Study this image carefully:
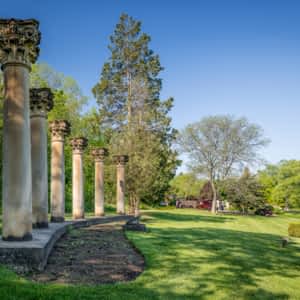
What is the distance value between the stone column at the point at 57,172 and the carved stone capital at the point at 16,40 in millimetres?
6723

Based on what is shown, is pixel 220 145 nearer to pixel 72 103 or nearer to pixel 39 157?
pixel 72 103

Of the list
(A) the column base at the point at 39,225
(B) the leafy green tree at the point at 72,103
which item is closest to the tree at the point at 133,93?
(B) the leafy green tree at the point at 72,103

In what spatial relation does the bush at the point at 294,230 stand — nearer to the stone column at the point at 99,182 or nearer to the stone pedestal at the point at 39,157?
the stone column at the point at 99,182

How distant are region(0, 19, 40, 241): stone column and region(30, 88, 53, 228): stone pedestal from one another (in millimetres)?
3093

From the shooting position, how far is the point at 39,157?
36.3 feet

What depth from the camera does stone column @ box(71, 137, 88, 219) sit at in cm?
1734

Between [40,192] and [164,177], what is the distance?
21052mm

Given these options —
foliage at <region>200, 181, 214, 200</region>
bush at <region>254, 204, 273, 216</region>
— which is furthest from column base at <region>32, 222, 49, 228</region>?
foliage at <region>200, 181, 214, 200</region>

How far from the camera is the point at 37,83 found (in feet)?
123

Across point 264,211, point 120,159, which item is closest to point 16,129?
point 120,159

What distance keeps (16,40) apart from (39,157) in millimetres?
3992

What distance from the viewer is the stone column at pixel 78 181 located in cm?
1734

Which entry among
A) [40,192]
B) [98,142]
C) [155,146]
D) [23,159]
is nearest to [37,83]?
[98,142]

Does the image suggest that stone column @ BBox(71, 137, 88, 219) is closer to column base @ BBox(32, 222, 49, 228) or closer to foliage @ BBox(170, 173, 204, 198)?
column base @ BBox(32, 222, 49, 228)
